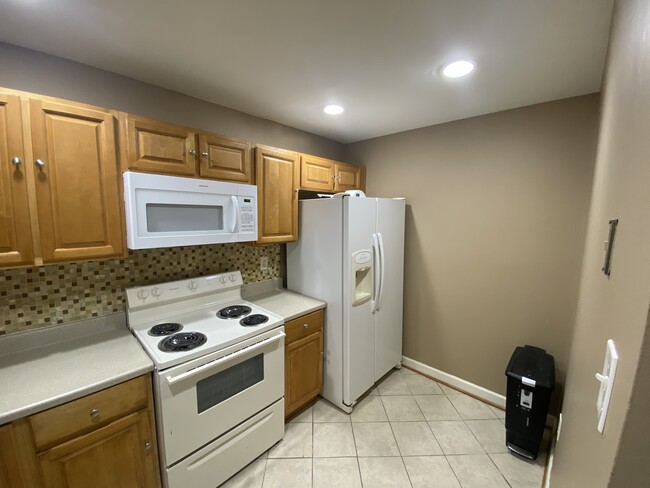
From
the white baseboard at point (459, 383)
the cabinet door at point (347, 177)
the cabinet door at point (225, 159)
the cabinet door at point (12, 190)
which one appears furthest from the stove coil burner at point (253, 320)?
the white baseboard at point (459, 383)

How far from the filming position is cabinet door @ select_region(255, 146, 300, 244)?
6.79ft

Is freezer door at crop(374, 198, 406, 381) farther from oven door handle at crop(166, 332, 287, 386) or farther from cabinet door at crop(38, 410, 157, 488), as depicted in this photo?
cabinet door at crop(38, 410, 157, 488)

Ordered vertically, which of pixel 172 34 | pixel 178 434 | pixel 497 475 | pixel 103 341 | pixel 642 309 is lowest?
pixel 497 475

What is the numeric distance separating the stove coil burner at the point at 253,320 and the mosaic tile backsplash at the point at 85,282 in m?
0.56

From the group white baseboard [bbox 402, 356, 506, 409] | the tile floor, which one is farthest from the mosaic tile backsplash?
white baseboard [bbox 402, 356, 506, 409]

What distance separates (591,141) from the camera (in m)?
1.83

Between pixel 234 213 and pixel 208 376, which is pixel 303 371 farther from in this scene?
pixel 234 213

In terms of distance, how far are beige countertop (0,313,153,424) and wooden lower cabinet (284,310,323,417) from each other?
948mm

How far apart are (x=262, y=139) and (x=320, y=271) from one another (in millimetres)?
1258

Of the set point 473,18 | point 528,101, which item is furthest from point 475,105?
point 473,18

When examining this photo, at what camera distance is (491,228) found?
229cm

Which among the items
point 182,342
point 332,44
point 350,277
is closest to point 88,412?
point 182,342

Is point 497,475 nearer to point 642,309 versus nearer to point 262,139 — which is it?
point 642,309

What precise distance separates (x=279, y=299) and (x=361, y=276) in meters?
0.73
